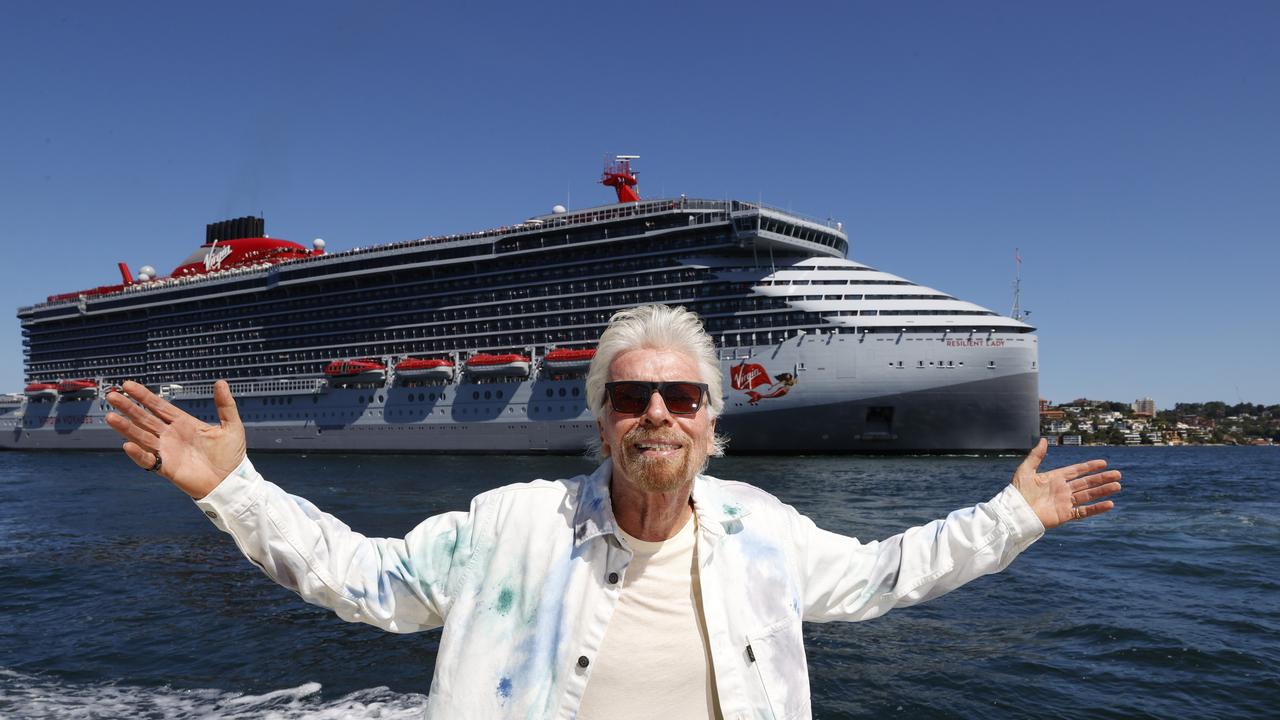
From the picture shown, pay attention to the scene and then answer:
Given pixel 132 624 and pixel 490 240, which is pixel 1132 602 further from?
pixel 490 240

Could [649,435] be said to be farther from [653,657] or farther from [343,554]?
[343,554]

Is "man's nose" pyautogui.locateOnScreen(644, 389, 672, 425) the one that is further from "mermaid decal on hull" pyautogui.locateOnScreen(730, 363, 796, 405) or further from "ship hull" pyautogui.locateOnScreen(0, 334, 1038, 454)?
"mermaid decal on hull" pyautogui.locateOnScreen(730, 363, 796, 405)

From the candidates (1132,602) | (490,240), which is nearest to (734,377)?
(490,240)

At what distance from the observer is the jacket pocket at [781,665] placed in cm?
255

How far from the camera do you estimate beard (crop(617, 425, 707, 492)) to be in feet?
8.61

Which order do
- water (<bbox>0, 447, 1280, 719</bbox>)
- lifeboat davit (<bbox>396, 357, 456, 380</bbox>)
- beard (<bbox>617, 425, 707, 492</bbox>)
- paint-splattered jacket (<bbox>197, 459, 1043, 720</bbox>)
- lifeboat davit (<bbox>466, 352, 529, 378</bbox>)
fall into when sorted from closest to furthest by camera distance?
paint-splattered jacket (<bbox>197, 459, 1043, 720</bbox>)
beard (<bbox>617, 425, 707, 492</bbox>)
water (<bbox>0, 447, 1280, 719</bbox>)
lifeboat davit (<bbox>466, 352, 529, 378</bbox>)
lifeboat davit (<bbox>396, 357, 456, 380</bbox>)

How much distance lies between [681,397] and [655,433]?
0.55 feet

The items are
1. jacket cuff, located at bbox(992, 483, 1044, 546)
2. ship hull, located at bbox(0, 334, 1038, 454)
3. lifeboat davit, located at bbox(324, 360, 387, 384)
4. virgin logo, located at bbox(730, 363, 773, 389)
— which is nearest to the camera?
jacket cuff, located at bbox(992, 483, 1044, 546)

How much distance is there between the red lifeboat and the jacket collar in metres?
50.1

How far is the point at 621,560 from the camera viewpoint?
2557 mm

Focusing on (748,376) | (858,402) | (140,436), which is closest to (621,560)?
(140,436)

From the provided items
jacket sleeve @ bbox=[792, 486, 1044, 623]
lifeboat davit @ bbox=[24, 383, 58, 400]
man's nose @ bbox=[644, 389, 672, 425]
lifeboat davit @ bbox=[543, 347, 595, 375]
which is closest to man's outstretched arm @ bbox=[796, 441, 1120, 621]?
jacket sleeve @ bbox=[792, 486, 1044, 623]

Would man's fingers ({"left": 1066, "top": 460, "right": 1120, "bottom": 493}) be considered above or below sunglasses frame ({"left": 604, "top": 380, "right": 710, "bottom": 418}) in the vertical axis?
below

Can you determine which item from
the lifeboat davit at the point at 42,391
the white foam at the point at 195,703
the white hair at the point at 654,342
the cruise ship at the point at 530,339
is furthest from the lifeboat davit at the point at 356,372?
the white hair at the point at 654,342
